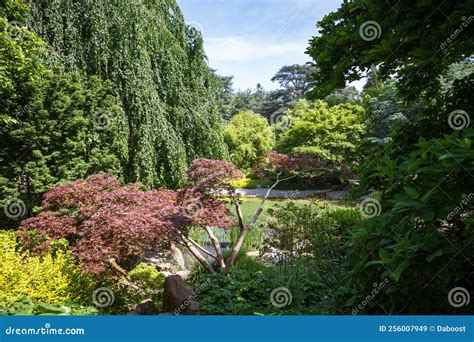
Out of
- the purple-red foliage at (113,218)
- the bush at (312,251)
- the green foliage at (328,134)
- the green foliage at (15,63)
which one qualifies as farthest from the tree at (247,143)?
the green foliage at (15,63)

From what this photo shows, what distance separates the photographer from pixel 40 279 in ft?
11.1

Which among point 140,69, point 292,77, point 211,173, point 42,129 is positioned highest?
point 292,77

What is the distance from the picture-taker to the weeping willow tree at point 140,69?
5.63 metres

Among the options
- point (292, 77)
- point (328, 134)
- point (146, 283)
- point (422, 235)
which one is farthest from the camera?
point (292, 77)

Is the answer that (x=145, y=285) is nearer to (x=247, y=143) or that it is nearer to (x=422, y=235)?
(x=422, y=235)

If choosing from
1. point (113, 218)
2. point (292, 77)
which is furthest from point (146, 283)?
point (292, 77)

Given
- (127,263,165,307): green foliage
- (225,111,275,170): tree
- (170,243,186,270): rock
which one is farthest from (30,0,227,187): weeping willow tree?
(225,111,275,170): tree

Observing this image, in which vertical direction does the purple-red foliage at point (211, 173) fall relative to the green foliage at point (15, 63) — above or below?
below

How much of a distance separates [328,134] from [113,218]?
7.41 metres

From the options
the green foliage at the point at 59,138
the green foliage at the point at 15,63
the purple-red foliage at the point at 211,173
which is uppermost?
the green foliage at the point at 15,63

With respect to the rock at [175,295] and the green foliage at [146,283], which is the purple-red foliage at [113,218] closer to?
the green foliage at [146,283]

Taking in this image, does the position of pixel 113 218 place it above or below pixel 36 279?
above

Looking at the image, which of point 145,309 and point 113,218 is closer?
point 113,218

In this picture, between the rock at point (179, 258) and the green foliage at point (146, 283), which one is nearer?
the green foliage at point (146, 283)
